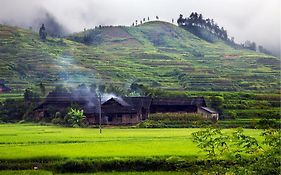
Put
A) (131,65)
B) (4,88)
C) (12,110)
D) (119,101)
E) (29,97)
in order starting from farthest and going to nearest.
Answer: (131,65), (4,88), (29,97), (12,110), (119,101)

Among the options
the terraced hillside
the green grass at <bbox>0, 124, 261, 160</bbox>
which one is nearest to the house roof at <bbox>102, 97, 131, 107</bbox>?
the green grass at <bbox>0, 124, 261, 160</bbox>

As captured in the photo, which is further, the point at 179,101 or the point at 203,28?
the point at 203,28

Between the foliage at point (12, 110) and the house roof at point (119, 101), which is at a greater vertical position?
the house roof at point (119, 101)

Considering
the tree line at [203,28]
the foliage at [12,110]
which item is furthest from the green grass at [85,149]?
the tree line at [203,28]

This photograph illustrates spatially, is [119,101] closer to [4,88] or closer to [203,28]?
[4,88]

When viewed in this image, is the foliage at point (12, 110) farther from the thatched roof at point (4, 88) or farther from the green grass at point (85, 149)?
the green grass at point (85, 149)

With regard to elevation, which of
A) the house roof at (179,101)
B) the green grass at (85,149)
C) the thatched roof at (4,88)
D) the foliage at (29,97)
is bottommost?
the green grass at (85,149)

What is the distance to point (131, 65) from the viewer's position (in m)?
98.3

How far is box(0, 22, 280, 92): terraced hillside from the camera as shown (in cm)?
7962

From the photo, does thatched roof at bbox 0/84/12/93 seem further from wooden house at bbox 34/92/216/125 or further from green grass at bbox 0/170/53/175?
green grass at bbox 0/170/53/175

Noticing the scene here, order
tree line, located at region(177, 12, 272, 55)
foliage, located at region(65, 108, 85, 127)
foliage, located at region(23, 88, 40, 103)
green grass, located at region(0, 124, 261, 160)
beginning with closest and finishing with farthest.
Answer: green grass, located at region(0, 124, 261, 160), foliage, located at region(65, 108, 85, 127), foliage, located at region(23, 88, 40, 103), tree line, located at region(177, 12, 272, 55)

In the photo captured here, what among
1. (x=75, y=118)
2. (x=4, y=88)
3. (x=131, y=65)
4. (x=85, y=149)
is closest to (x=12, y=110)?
(x=75, y=118)

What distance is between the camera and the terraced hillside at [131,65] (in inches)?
3135

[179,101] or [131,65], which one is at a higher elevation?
[131,65]
